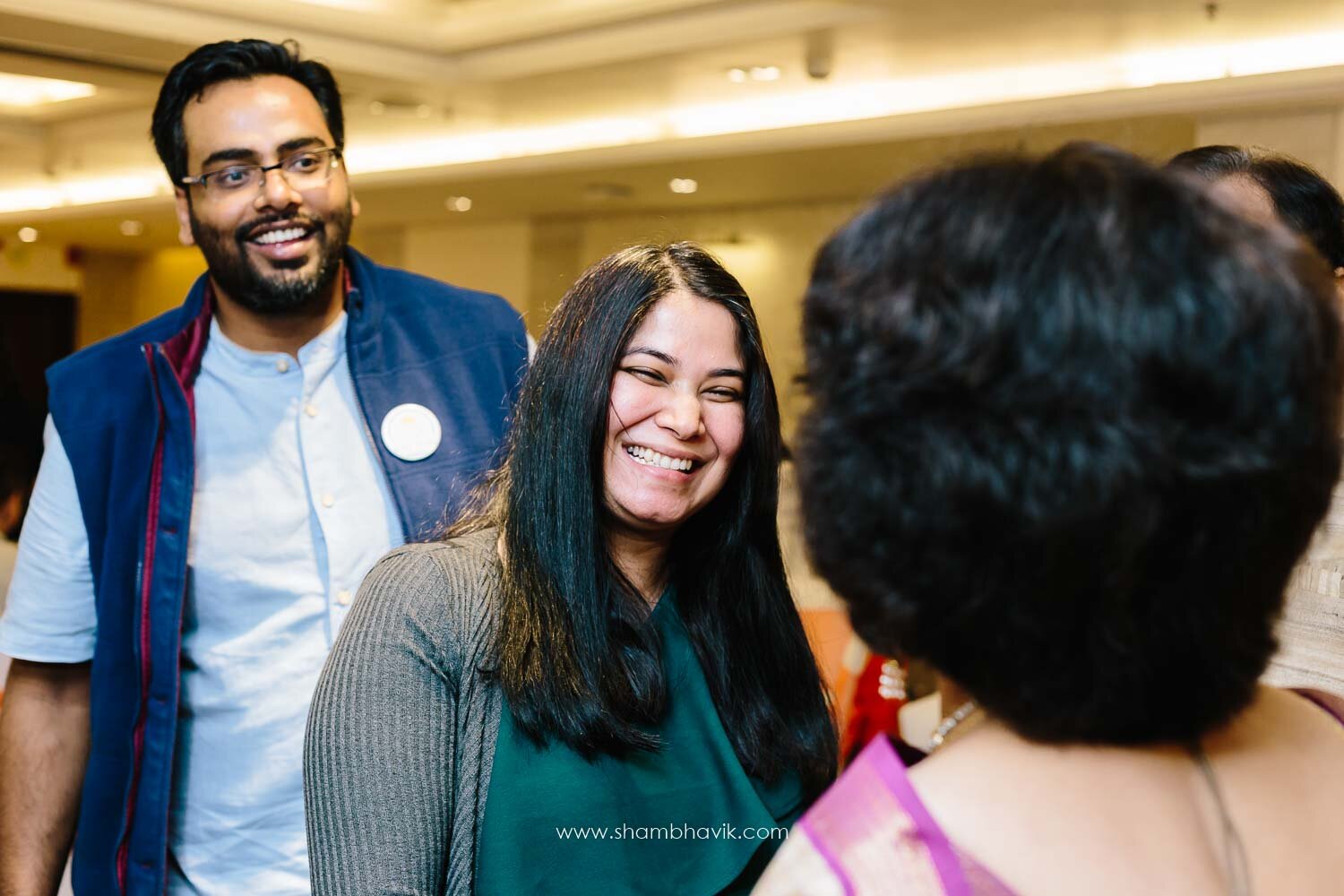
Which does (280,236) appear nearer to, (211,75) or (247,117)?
(247,117)

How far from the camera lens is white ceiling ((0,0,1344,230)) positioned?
4.96m

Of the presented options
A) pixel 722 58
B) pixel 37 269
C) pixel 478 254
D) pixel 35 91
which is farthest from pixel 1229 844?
pixel 37 269

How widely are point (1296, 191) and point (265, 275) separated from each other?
1423 mm

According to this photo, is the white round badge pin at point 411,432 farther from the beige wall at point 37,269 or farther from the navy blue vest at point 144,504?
the beige wall at point 37,269

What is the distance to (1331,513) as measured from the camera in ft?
4.65

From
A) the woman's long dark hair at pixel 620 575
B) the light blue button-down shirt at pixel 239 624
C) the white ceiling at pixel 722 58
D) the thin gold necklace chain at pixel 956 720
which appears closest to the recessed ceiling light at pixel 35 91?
the white ceiling at pixel 722 58

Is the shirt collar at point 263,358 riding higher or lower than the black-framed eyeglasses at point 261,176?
lower

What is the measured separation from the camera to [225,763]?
1.81m

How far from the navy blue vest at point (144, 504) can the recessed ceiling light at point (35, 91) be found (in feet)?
21.6

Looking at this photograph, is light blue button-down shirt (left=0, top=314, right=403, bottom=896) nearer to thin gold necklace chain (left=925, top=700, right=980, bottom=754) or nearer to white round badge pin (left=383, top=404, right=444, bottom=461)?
white round badge pin (left=383, top=404, right=444, bottom=461)

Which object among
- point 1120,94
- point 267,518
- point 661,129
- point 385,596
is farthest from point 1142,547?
point 661,129

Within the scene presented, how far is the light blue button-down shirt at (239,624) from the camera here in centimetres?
180

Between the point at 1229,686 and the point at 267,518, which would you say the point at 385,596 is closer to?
the point at 267,518

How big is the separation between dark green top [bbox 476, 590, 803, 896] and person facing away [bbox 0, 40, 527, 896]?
634 mm
